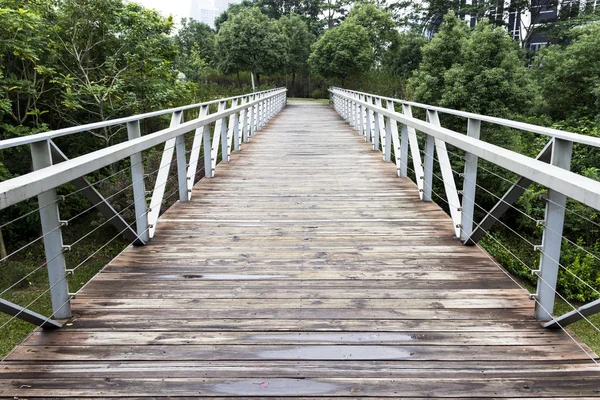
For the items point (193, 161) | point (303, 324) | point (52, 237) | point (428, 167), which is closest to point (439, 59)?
point (428, 167)

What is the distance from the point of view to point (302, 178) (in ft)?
24.6

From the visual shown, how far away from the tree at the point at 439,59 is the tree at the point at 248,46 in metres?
17.9

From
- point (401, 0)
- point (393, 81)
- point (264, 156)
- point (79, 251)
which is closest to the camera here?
point (264, 156)

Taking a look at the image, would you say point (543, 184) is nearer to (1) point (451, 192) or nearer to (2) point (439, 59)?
(1) point (451, 192)

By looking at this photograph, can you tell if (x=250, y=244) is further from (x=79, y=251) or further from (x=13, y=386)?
(x=79, y=251)

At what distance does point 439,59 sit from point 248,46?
18864 millimetres

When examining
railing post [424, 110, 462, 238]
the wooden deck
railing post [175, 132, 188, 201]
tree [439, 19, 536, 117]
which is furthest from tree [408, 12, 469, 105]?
the wooden deck

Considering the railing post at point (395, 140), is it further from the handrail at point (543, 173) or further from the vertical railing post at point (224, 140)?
the handrail at point (543, 173)

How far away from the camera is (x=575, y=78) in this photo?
916 inches

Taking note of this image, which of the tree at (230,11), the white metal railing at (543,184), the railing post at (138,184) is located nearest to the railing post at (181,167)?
the railing post at (138,184)

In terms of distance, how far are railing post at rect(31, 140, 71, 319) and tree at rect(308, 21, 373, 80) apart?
116 ft

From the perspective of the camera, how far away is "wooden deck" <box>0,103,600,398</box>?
2299 millimetres

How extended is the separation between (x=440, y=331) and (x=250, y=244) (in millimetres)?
1996

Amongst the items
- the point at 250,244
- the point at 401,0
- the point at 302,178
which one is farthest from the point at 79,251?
the point at 401,0
